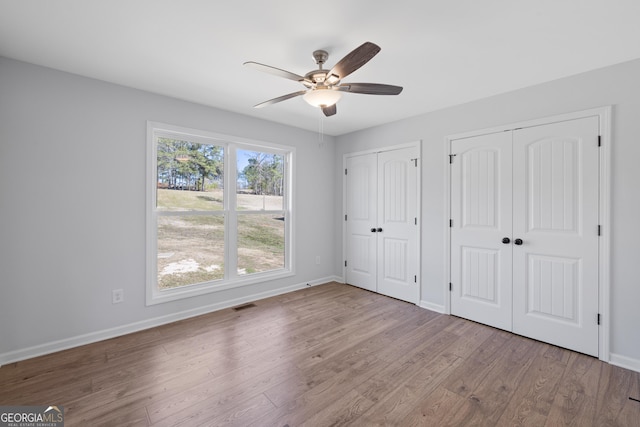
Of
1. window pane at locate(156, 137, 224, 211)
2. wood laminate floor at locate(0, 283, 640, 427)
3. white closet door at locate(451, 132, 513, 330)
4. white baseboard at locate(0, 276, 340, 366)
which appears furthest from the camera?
window pane at locate(156, 137, 224, 211)

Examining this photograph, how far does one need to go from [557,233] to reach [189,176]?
157 inches

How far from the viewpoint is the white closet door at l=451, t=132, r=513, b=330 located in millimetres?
2924

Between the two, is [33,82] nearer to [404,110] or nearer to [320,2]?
[320,2]

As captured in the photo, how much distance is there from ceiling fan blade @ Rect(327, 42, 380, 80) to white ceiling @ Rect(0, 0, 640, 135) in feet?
0.93

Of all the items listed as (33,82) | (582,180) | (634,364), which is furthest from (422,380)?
(33,82)

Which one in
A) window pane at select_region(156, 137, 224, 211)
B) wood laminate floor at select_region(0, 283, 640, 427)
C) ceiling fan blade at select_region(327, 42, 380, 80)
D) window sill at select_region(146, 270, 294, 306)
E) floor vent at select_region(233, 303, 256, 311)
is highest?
ceiling fan blade at select_region(327, 42, 380, 80)

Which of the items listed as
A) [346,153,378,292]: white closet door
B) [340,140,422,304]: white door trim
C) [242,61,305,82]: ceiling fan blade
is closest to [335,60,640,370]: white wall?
[340,140,422,304]: white door trim

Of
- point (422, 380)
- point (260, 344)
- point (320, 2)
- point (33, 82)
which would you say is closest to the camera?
point (320, 2)

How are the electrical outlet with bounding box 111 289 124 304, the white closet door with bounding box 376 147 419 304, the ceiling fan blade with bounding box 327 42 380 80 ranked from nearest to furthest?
the ceiling fan blade with bounding box 327 42 380 80 → the electrical outlet with bounding box 111 289 124 304 → the white closet door with bounding box 376 147 419 304

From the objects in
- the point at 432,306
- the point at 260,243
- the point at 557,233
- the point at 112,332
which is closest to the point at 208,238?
the point at 260,243

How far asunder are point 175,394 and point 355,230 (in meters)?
3.23

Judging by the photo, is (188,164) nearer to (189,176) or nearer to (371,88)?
(189,176)

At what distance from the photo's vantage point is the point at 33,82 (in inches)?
93.3

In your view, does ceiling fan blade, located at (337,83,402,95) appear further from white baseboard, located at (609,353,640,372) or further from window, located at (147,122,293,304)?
white baseboard, located at (609,353,640,372)
